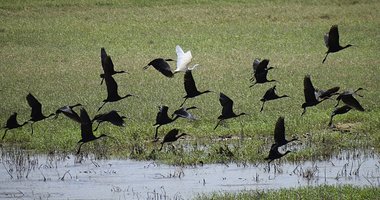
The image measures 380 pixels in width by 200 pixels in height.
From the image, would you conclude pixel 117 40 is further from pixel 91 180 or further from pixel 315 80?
pixel 91 180

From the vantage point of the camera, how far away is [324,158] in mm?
13906

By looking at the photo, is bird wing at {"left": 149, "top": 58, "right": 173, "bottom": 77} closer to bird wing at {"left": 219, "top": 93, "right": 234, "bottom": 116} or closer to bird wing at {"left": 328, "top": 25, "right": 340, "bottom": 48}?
bird wing at {"left": 219, "top": 93, "right": 234, "bottom": 116}

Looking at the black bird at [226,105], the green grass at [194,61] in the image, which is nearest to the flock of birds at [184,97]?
the black bird at [226,105]

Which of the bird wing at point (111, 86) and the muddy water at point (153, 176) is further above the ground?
the bird wing at point (111, 86)

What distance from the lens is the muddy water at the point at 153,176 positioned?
12242mm

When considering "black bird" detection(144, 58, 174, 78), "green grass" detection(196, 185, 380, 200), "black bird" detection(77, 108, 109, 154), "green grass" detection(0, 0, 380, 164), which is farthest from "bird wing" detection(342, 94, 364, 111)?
"black bird" detection(77, 108, 109, 154)

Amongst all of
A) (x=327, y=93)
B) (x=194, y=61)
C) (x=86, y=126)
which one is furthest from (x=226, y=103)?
(x=194, y=61)

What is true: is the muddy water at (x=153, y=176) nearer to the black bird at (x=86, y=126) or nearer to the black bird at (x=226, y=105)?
the black bird at (x=86, y=126)

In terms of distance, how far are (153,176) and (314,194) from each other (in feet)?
8.86

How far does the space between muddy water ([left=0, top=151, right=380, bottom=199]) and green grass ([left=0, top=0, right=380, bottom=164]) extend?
372mm

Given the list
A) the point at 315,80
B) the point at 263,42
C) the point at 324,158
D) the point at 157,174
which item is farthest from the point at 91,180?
the point at 263,42

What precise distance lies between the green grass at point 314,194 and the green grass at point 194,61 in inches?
87.1

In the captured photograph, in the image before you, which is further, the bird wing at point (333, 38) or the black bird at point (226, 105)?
the bird wing at point (333, 38)

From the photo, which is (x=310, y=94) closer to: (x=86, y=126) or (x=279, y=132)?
(x=279, y=132)
